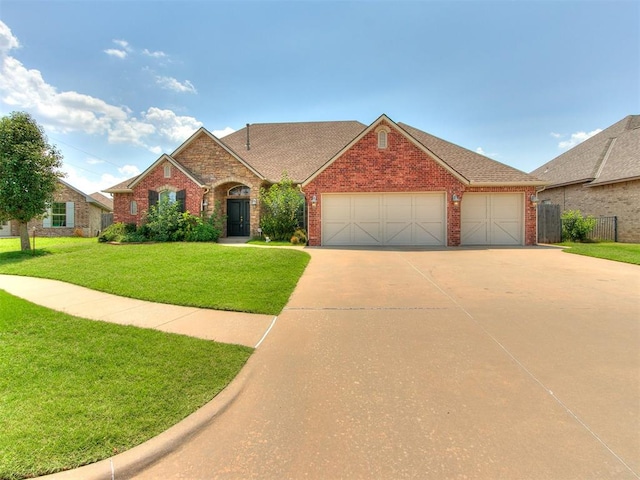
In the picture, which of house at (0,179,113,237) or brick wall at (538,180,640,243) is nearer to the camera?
brick wall at (538,180,640,243)

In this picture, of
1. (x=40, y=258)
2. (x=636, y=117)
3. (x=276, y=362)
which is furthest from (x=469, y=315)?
(x=636, y=117)

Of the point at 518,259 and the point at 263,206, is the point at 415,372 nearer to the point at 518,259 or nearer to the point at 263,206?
the point at 518,259

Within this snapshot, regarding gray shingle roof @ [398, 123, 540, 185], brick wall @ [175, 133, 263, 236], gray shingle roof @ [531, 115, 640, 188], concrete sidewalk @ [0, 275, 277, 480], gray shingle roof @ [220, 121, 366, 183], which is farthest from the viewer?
gray shingle roof @ [220, 121, 366, 183]

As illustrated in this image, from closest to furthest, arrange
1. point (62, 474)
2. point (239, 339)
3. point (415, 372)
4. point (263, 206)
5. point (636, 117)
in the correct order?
point (62, 474), point (415, 372), point (239, 339), point (263, 206), point (636, 117)

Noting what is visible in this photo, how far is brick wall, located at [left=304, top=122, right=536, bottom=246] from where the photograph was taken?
14984mm

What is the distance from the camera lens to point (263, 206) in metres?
18.3

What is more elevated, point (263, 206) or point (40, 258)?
point (263, 206)

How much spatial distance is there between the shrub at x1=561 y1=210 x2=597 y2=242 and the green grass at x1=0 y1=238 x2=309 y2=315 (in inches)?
621

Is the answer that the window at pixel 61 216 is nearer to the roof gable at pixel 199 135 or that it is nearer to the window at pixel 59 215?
the window at pixel 59 215

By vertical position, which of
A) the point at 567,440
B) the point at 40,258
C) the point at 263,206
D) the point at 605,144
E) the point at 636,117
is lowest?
the point at 567,440

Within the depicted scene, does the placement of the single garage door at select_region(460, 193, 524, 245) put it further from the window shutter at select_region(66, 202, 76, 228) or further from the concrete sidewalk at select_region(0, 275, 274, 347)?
the window shutter at select_region(66, 202, 76, 228)

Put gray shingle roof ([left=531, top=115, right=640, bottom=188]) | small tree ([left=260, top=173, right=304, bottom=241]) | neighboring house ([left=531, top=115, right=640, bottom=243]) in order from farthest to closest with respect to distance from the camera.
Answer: gray shingle roof ([left=531, top=115, right=640, bottom=188]), neighboring house ([left=531, top=115, right=640, bottom=243]), small tree ([left=260, top=173, right=304, bottom=241])

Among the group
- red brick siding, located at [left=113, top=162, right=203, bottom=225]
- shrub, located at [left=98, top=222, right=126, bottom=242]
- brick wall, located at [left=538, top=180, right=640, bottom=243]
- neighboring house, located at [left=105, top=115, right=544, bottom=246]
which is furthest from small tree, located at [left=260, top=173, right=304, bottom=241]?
brick wall, located at [left=538, top=180, right=640, bottom=243]

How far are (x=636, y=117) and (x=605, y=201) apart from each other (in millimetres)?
10501
